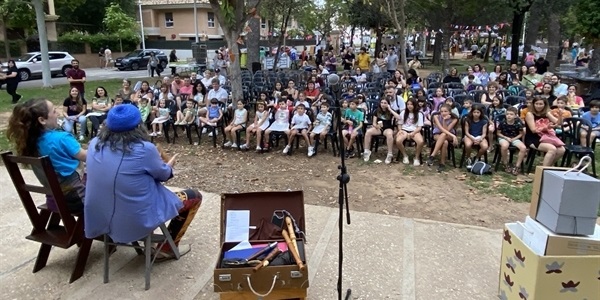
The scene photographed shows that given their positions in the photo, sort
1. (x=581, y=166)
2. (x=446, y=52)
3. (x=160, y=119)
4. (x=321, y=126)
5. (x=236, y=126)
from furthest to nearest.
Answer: (x=446, y=52)
(x=160, y=119)
(x=236, y=126)
(x=321, y=126)
(x=581, y=166)

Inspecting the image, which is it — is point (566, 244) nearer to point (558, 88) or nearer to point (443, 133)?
point (443, 133)

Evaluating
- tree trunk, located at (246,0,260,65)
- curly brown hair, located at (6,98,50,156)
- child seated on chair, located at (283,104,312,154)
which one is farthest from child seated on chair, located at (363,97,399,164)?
tree trunk, located at (246,0,260,65)

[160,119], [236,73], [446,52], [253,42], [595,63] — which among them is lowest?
[160,119]

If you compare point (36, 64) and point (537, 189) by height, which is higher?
point (36, 64)

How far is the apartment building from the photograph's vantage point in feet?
139

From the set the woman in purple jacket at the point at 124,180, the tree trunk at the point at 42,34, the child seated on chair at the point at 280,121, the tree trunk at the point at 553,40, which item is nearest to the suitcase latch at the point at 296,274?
the woman in purple jacket at the point at 124,180

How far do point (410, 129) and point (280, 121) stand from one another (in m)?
2.22

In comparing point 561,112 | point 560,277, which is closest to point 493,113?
point 561,112

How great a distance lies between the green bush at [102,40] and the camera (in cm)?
3173

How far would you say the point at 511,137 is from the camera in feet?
22.1

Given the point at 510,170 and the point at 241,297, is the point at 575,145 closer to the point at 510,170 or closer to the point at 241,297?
the point at 510,170

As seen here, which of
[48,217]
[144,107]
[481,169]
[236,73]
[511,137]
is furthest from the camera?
[236,73]

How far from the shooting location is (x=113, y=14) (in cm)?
3412

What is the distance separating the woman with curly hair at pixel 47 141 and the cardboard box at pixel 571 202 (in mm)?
3277
